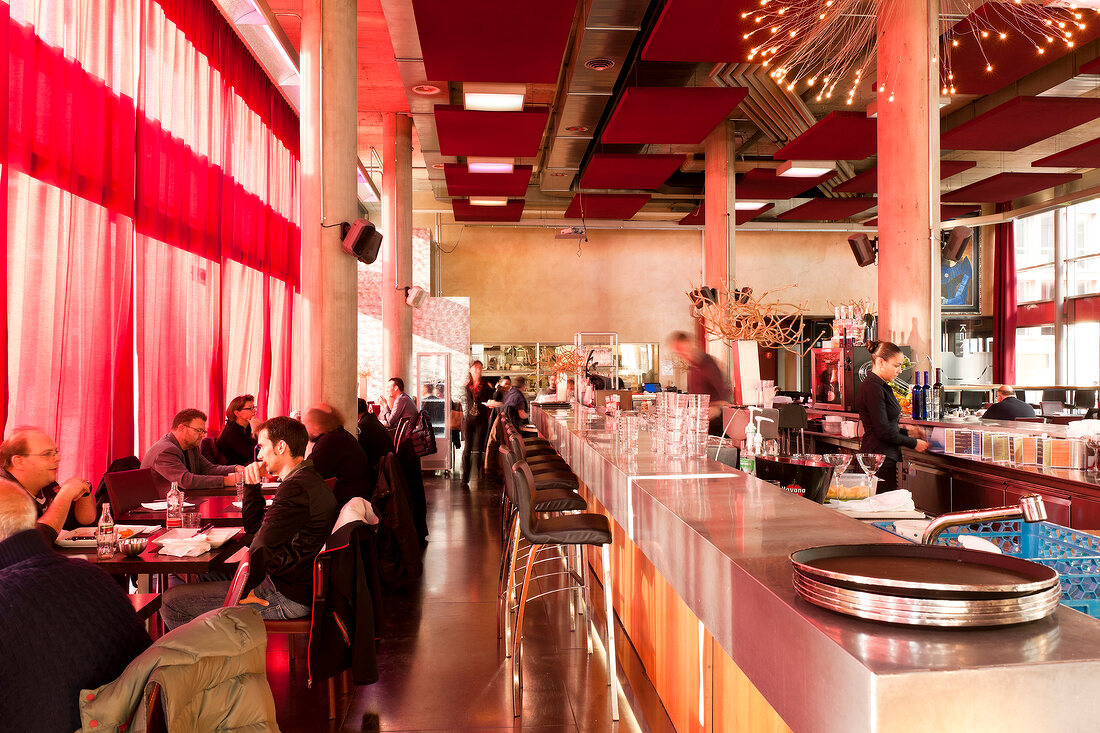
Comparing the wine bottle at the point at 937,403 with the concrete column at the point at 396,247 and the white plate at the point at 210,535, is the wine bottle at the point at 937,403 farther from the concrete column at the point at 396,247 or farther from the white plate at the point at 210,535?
the concrete column at the point at 396,247

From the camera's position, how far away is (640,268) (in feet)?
53.2

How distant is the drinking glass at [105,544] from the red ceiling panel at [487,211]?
34.9 feet

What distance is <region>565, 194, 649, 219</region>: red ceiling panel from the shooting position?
1248 cm

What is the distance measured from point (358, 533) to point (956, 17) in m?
6.93

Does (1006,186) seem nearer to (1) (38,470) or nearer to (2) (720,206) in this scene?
(2) (720,206)

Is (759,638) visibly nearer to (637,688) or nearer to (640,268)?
(637,688)

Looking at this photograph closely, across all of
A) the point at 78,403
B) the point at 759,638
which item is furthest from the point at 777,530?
the point at 78,403

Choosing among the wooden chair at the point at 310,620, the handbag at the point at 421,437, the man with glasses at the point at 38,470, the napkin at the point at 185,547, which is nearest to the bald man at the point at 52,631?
the wooden chair at the point at 310,620

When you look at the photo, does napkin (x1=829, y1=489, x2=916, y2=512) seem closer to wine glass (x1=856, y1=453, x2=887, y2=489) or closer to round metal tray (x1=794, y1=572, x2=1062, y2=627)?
wine glass (x1=856, y1=453, x2=887, y2=489)

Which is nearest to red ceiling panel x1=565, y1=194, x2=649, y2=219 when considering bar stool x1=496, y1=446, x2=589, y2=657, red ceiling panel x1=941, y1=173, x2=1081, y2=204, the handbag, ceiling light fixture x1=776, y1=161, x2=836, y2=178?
ceiling light fixture x1=776, y1=161, x2=836, y2=178

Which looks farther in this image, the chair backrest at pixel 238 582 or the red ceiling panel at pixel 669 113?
the red ceiling panel at pixel 669 113

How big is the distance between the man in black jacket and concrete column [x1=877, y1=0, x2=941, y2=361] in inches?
195

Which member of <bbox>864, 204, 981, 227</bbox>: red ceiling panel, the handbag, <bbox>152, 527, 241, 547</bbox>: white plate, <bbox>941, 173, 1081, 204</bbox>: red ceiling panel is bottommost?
<bbox>152, 527, 241, 547</bbox>: white plate

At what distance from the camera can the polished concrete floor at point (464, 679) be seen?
3.19 m
